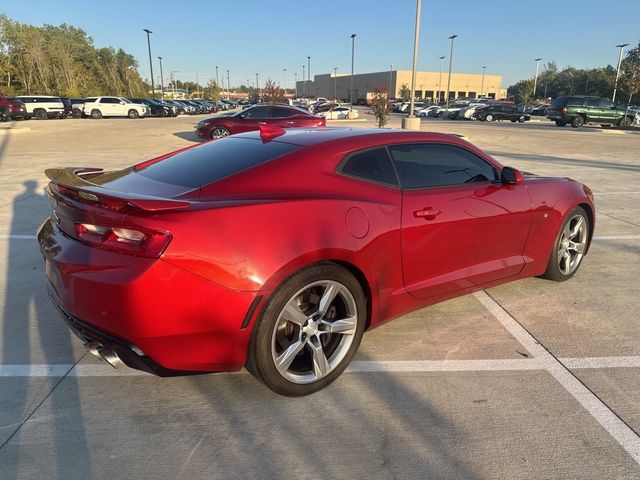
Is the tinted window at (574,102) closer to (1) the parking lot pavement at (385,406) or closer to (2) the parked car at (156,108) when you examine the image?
(1) the parking lot pavement at (385,406)

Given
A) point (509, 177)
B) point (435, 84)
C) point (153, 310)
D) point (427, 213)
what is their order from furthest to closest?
point (435, 84), point (509, 177), point (427, 213), point (153, 310)

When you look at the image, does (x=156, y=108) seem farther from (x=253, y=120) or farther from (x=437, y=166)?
(x=437, y=166)

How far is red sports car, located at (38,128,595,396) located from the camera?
238 centimetres

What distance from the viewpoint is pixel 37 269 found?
482cm

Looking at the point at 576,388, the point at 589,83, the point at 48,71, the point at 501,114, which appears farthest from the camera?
the point at 589,83

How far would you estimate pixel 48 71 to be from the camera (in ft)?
198

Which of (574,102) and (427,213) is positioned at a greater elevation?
(574,102)

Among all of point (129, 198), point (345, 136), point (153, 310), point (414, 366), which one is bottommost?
point (414, 366)

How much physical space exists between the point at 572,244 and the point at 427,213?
7.12 ft

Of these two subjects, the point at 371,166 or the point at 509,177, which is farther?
the point at 509,177

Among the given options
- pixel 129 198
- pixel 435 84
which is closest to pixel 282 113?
pixel 129 198

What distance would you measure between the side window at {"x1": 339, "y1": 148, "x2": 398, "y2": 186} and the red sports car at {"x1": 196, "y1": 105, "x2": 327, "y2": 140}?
14.3 m

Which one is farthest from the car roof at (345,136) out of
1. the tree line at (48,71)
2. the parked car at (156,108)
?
the tree line at (48,71)

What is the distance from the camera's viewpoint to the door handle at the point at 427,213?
3.24 m
